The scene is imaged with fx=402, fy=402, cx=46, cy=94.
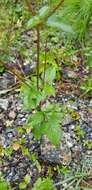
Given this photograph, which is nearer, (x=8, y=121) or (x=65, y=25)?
(x=65, y=25)

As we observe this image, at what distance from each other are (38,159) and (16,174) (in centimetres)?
15

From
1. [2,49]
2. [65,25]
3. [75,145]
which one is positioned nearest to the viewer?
[65,25]

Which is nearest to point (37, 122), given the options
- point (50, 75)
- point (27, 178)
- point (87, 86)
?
point (50, 75)

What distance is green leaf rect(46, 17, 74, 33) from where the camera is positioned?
1420 millimetres

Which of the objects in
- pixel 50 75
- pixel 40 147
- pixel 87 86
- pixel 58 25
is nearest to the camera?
pixel 58 25

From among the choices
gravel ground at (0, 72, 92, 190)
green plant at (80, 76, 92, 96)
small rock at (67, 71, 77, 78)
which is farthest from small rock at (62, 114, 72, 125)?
small rock at (67, 71, 77, 78)

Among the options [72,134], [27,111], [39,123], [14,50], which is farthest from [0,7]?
[39,123]

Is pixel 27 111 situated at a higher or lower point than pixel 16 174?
higher

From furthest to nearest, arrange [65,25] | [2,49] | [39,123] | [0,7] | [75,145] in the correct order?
[0,7] < [2,49] < [75,145] < [39,123] < [65,25]

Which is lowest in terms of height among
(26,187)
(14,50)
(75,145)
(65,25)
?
(26,187)

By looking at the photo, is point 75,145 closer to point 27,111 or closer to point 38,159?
point 38,159

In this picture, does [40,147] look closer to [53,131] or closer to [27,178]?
[27,178]

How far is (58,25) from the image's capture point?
4.70 ft

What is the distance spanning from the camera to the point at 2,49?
8.87 feet
